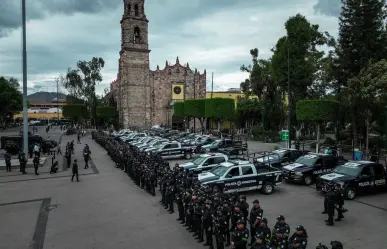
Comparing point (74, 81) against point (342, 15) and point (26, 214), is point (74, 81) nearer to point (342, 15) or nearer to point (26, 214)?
point (342, 15)

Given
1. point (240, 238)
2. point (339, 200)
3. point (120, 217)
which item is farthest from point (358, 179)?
point (120, 217)

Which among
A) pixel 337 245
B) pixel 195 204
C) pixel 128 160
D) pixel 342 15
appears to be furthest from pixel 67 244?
pixel 342 15

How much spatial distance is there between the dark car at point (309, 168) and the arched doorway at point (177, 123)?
47.7 m

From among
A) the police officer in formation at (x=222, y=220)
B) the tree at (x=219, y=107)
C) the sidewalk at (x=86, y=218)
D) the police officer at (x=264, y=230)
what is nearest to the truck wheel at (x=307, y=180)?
the police officer in formation at (x=222, y=220)

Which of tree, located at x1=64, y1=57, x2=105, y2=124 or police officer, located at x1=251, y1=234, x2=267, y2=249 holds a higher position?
tree, located at x1=64, y1=57, x2=105, y2=124

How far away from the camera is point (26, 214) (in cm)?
1220

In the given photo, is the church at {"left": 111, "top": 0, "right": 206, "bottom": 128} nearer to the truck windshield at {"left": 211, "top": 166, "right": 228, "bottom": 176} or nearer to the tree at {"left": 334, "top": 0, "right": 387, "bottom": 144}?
the tree at {"left": 334, "top": 0, "right": 387, "bottom": 144}

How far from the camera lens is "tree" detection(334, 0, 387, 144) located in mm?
25484

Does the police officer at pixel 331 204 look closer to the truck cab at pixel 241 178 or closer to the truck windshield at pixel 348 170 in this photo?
the truck windshield at pixel 348 170

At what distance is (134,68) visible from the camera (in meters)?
57.9

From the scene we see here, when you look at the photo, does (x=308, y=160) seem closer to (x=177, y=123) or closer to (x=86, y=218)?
(x=86, y=218)

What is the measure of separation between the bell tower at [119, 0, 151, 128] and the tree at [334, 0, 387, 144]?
3688 cm

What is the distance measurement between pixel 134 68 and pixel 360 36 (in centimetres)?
3977

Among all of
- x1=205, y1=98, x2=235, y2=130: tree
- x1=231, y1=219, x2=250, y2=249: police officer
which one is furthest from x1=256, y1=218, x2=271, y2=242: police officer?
x1=205, y1=98, x2=235, y2=130: tree
